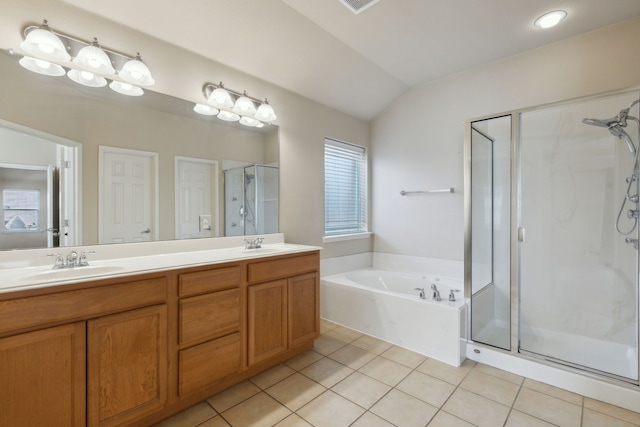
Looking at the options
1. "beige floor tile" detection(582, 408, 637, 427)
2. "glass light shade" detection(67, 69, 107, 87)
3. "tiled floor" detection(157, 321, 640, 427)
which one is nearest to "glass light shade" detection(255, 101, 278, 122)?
"glass light shade" detection(67, 69, 107, 87)

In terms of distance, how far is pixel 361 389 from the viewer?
1.83 meters

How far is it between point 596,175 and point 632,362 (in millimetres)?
1353

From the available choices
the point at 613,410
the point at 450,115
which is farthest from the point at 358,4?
the point at 613,410

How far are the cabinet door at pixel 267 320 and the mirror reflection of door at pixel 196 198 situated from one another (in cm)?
66

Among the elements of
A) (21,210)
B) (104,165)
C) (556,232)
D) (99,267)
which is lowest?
(99,267)

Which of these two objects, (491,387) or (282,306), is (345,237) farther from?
(491,387)

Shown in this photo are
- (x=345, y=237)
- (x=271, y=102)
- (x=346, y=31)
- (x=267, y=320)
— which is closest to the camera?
(x=267, y=320)

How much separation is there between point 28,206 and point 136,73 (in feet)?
3.20

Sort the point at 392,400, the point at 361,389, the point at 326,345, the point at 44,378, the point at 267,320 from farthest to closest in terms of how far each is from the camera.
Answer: the point at 326,345 → the point at 267,320 → the point at 361,389 → the point at 392,400 → the point at 44,378

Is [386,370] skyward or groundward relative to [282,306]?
groundward

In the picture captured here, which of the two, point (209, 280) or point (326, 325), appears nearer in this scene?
point (209, 280)

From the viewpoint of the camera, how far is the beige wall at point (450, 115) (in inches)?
88.6

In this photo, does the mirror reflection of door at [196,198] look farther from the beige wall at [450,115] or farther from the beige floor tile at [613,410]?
the beige floor tile at [613,410]

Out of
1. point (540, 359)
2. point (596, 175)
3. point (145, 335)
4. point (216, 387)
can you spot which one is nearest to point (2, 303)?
point (145, 335)
